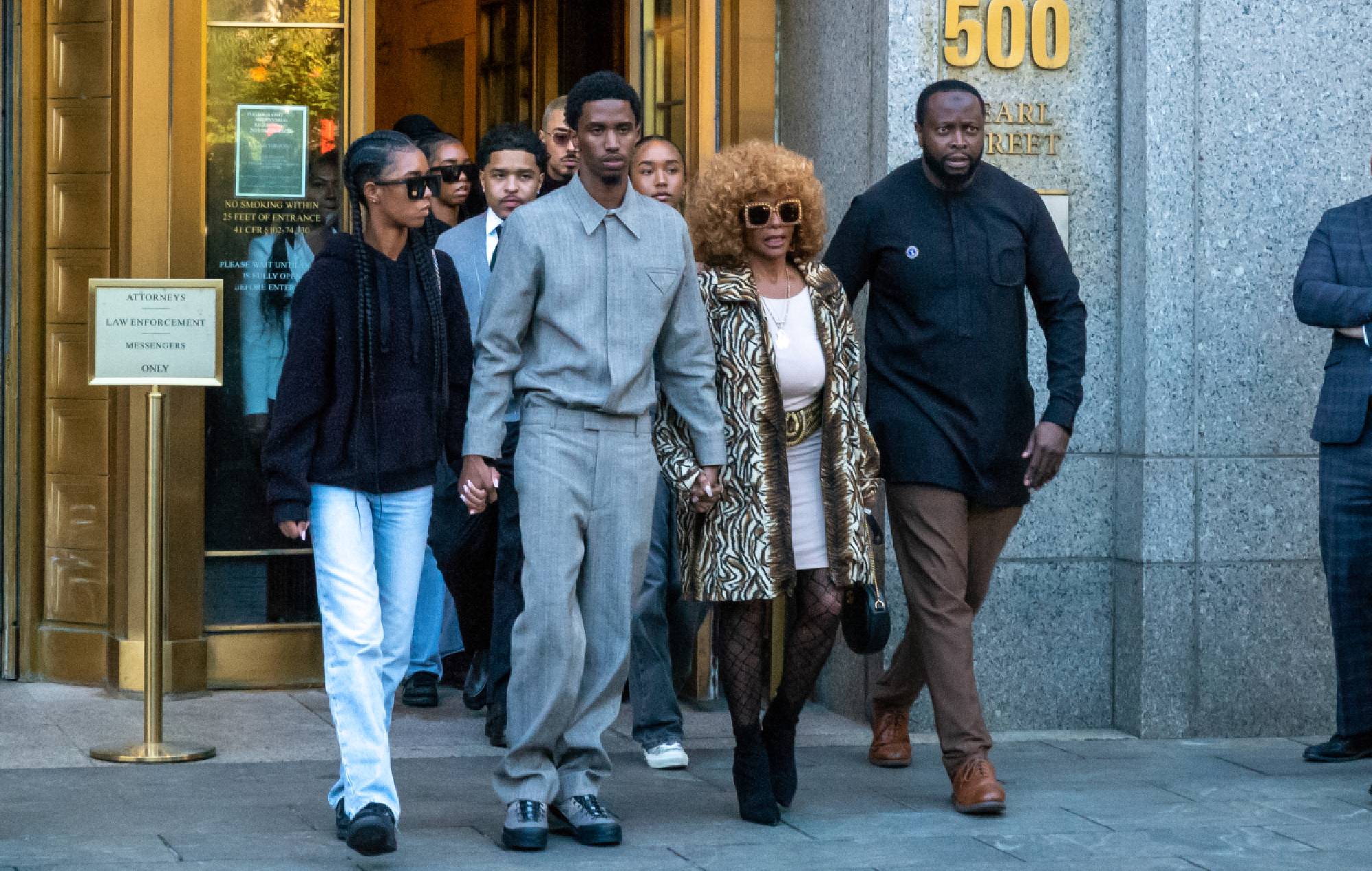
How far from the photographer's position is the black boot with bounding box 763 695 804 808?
18.7ft

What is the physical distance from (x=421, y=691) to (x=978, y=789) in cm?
256

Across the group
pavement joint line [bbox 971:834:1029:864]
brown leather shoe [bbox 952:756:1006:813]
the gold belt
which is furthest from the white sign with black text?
pavement joint line [bbox 971:834:1029:864]

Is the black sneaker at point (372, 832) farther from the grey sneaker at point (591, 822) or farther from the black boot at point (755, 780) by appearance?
the black boot at point (755, 780)

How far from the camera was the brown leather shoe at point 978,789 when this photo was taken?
5746 mm

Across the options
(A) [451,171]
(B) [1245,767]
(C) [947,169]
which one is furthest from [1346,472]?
(A) [451,171]

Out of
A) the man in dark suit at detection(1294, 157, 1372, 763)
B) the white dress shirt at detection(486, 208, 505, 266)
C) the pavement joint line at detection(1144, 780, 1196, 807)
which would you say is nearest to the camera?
the pavement joint line at detection(1144, 780, 1196, 807)

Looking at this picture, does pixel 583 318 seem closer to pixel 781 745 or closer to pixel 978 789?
pixel 781 745

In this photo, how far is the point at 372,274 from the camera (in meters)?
5.28

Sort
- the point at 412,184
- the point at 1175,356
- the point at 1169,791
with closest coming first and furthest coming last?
the point at 412,184 < the point at 1169,791 < the point at 1175,356

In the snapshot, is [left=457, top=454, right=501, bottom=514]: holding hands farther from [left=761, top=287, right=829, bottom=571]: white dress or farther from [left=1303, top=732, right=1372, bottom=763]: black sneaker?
[left=1303, top=732, right=1372, bottom=763]: black sneaker

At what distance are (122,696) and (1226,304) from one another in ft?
14.1

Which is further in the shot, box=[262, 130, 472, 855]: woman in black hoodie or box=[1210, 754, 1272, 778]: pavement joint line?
box=[1210, 754, 1272, 778]: pavement joint line

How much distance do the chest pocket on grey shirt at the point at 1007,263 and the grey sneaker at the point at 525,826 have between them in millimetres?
2081

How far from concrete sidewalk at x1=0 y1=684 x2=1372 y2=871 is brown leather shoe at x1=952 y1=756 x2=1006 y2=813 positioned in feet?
0.14
